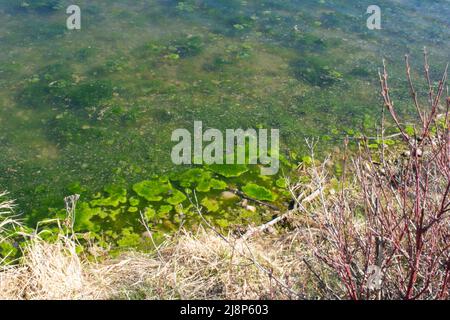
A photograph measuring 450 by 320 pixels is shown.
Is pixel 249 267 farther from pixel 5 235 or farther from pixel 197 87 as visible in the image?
pixel 197 87

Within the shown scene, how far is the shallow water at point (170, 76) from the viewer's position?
16.2 feet

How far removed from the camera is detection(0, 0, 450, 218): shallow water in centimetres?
494

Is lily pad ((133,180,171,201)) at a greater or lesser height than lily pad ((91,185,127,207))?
greater

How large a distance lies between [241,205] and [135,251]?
108 cm

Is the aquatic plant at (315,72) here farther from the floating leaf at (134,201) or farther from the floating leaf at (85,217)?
the floating leaf at (85,217)

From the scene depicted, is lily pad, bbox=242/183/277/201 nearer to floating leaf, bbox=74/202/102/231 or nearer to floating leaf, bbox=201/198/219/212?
floating leaf, bbox=201/198/219/212

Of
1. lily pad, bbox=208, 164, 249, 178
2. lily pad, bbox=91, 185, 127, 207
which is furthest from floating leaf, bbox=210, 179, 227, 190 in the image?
lily pad, bbox=91, 185, 127, 207

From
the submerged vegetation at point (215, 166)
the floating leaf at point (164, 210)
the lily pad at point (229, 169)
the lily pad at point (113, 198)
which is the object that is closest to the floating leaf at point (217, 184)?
the submerged vegetation at point (215, 166)

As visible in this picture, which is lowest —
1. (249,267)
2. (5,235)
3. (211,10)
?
(5,235)

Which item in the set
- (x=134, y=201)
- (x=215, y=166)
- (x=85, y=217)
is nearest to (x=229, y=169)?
(x=215, y=166)

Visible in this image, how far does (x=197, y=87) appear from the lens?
6.07m
